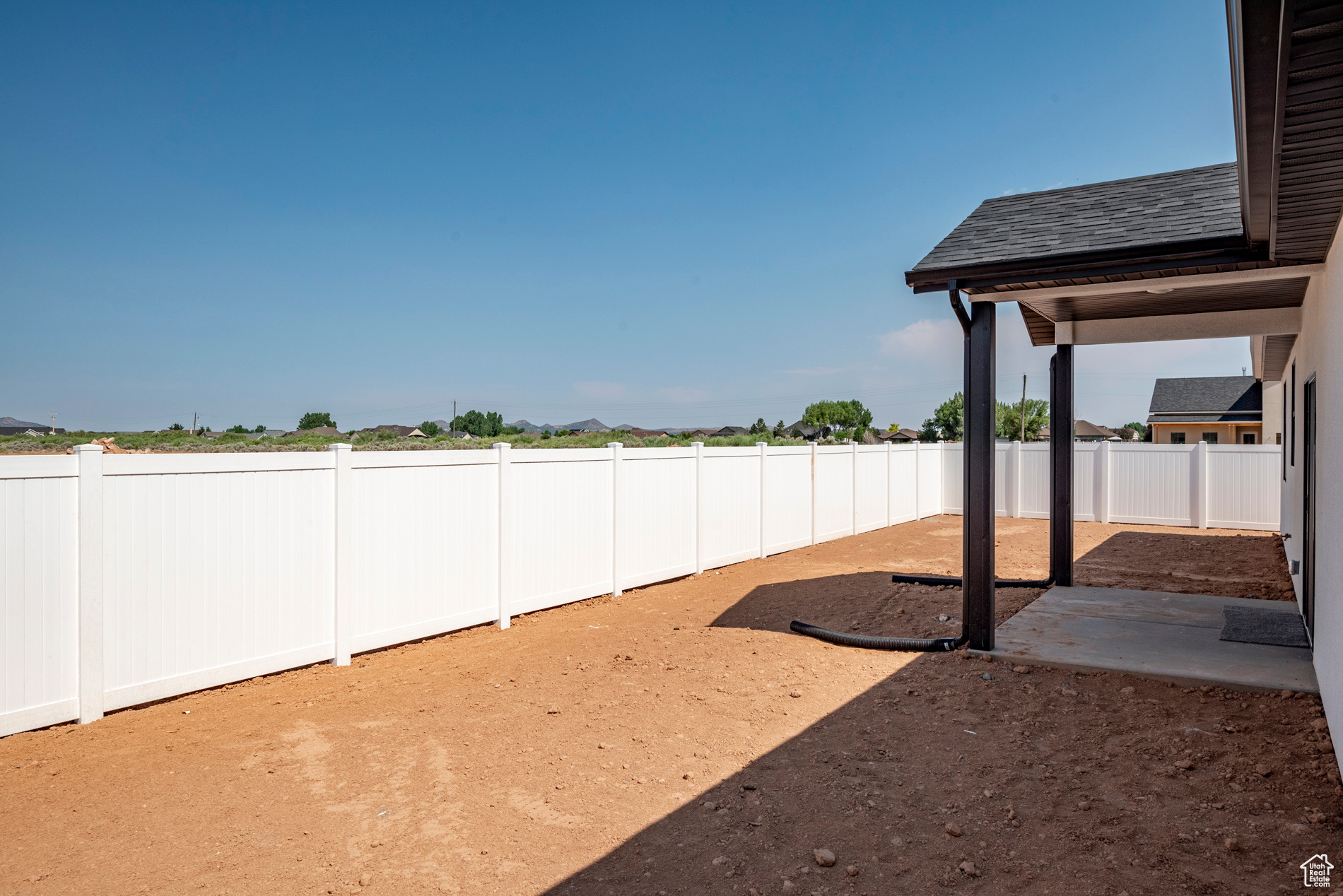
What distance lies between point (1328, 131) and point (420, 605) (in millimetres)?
6518

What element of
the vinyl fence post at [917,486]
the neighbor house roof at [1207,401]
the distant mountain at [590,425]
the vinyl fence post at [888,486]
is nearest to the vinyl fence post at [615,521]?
the vinyl fence post at [888,486]

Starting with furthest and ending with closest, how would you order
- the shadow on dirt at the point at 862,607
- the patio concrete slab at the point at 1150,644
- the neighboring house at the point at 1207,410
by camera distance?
the neighboring house at the point at 1207,410, the shadow on dirt at the point at 862,607, the patio concrete slab at the point at 1150,644

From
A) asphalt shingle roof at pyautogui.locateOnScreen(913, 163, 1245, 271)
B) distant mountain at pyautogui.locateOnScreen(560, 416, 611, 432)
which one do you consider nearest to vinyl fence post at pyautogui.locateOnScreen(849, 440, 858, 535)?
asphalt shingle roof at pyautogui.locateOnScreen(913, 163, 1245, 271)

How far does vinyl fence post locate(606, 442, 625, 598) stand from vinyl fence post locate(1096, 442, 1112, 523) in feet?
39.4

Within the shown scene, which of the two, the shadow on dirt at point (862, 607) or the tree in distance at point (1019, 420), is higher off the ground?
the tree in distance at point (1019, 420)

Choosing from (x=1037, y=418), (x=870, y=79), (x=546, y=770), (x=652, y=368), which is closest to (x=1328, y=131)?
(x=546, y=770)

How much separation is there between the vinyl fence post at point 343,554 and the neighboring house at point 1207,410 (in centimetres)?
3882

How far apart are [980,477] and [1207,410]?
3848 centimetres

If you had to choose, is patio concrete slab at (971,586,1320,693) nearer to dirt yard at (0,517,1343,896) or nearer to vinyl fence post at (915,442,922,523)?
A: dirt yard at (0,517,1343,896)

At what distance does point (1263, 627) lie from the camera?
6270mm

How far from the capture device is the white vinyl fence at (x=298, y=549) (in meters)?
4.30

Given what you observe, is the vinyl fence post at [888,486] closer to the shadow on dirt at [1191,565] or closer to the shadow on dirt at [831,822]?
the shadow on dirt at [1191,565]

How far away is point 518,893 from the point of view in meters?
2.63

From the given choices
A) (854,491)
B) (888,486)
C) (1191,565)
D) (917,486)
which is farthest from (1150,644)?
(917,486)
